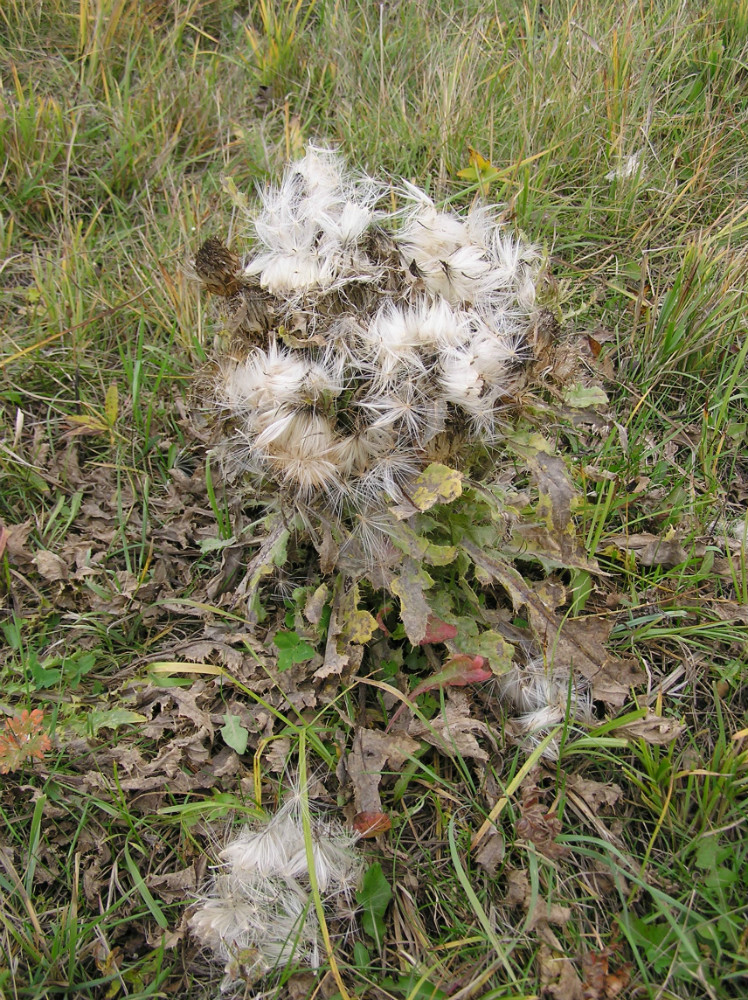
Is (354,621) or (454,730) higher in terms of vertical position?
(354,621)

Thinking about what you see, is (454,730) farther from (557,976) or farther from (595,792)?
(557,976)

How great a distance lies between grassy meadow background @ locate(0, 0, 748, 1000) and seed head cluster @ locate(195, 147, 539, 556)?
24 cm

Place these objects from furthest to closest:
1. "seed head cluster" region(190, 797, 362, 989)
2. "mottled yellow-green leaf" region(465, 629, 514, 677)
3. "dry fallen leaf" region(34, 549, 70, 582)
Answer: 1. "dry fallen leaf" region(34, 549, 70, 582)
2. "mottled yellow-green leaf" region(465, 629, 514, 677)
3. "seed head cluster" region(190, 797, 362, 989)

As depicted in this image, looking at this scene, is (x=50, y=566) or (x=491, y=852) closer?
(x=491, y=852)

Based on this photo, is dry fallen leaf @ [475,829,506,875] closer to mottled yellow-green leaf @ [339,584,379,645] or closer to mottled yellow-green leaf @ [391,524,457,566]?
mottled yellow-green leaf @ [339,584,379,645]

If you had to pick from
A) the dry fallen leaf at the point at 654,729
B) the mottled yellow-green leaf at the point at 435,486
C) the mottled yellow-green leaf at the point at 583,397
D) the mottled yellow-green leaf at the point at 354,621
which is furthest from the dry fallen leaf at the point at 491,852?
the mottled yellow-green leaf at the point at 583,397

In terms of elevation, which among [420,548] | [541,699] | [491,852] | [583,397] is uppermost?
[583,397]

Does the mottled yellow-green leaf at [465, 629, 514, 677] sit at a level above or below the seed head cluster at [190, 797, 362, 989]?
above

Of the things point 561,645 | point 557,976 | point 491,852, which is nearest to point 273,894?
point 491,852

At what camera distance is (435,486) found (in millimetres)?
1731

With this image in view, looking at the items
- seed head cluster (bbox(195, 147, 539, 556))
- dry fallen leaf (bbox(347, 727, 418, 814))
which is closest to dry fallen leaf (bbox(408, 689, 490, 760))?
dry fallen leaf (bbox(347, 727, 418, 814))

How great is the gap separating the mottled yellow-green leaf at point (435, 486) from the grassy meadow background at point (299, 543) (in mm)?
341

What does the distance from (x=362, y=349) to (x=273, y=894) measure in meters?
1.31

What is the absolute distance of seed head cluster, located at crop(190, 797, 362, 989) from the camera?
66.9 inches
